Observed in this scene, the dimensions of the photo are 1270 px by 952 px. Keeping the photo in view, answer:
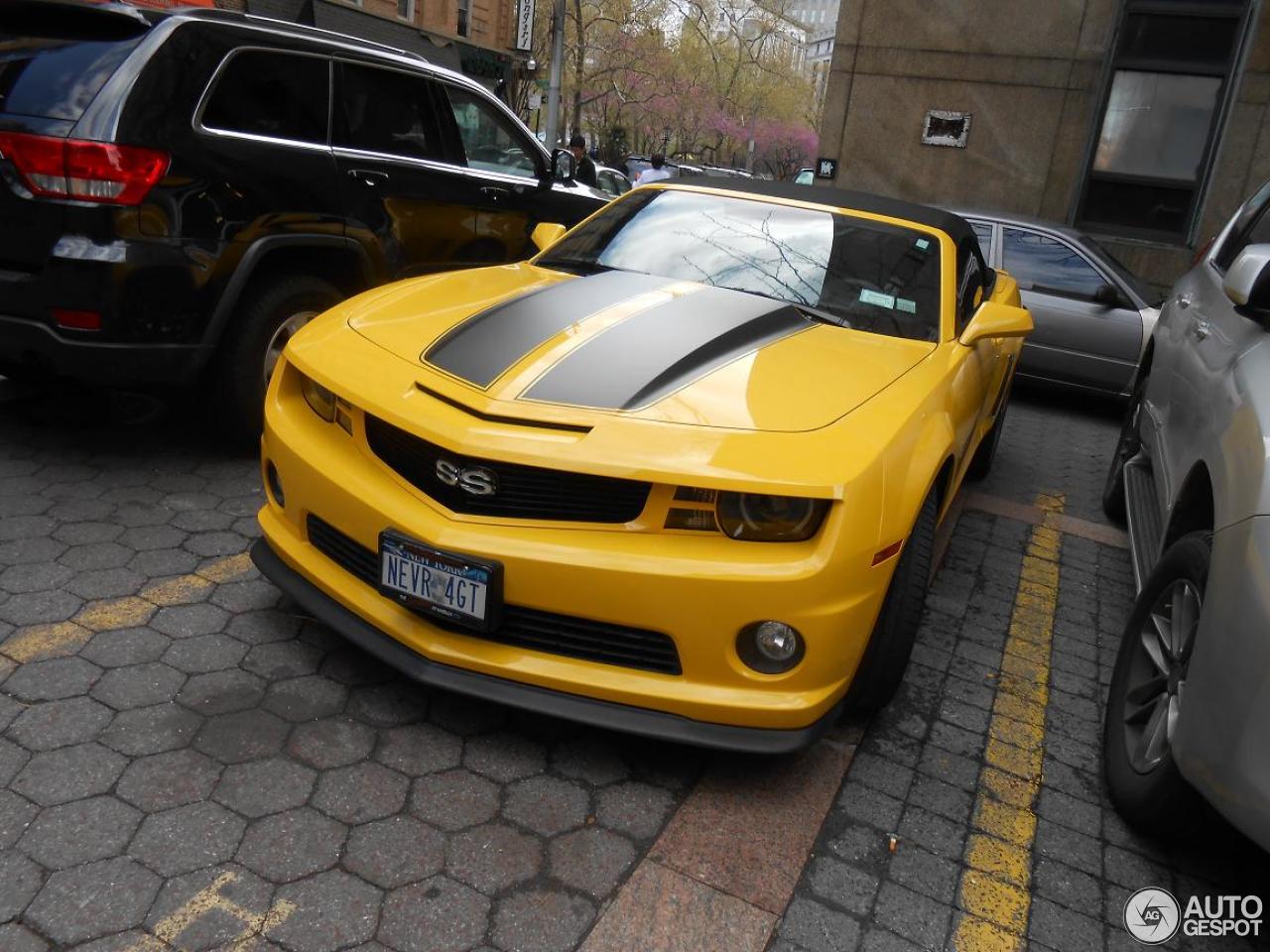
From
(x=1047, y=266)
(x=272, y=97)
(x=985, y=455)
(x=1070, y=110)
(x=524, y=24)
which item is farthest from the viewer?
(x=524, y=24)

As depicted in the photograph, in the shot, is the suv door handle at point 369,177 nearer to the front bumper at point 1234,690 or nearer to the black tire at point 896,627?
the black tire at point 896,627

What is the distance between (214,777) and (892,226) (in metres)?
3.16

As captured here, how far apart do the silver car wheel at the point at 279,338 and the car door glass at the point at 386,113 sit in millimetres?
856

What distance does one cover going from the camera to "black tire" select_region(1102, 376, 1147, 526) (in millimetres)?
4839

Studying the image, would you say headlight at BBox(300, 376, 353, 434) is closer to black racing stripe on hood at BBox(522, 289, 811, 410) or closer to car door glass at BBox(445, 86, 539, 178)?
black racing stripe on hood at BBox(522, 289, 811, 410)

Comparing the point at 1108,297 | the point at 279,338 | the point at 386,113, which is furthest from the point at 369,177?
the point at 1108,297

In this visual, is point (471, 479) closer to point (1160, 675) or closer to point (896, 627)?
point (896, 627)

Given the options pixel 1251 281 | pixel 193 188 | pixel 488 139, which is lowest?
pixel 193 188

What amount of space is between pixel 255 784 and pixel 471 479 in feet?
3.00

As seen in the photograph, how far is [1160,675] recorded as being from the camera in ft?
8.63

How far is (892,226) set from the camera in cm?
398

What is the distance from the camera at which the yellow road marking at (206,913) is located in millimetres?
1915

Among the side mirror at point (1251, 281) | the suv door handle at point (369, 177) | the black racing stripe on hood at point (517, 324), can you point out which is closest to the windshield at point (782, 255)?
the black racing stripe on hood at point (517, 324)

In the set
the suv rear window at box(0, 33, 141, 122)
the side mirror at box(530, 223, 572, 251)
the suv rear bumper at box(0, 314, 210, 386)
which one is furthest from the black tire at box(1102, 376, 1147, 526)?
the suv rear window at box(0, 33, 141, 122)
